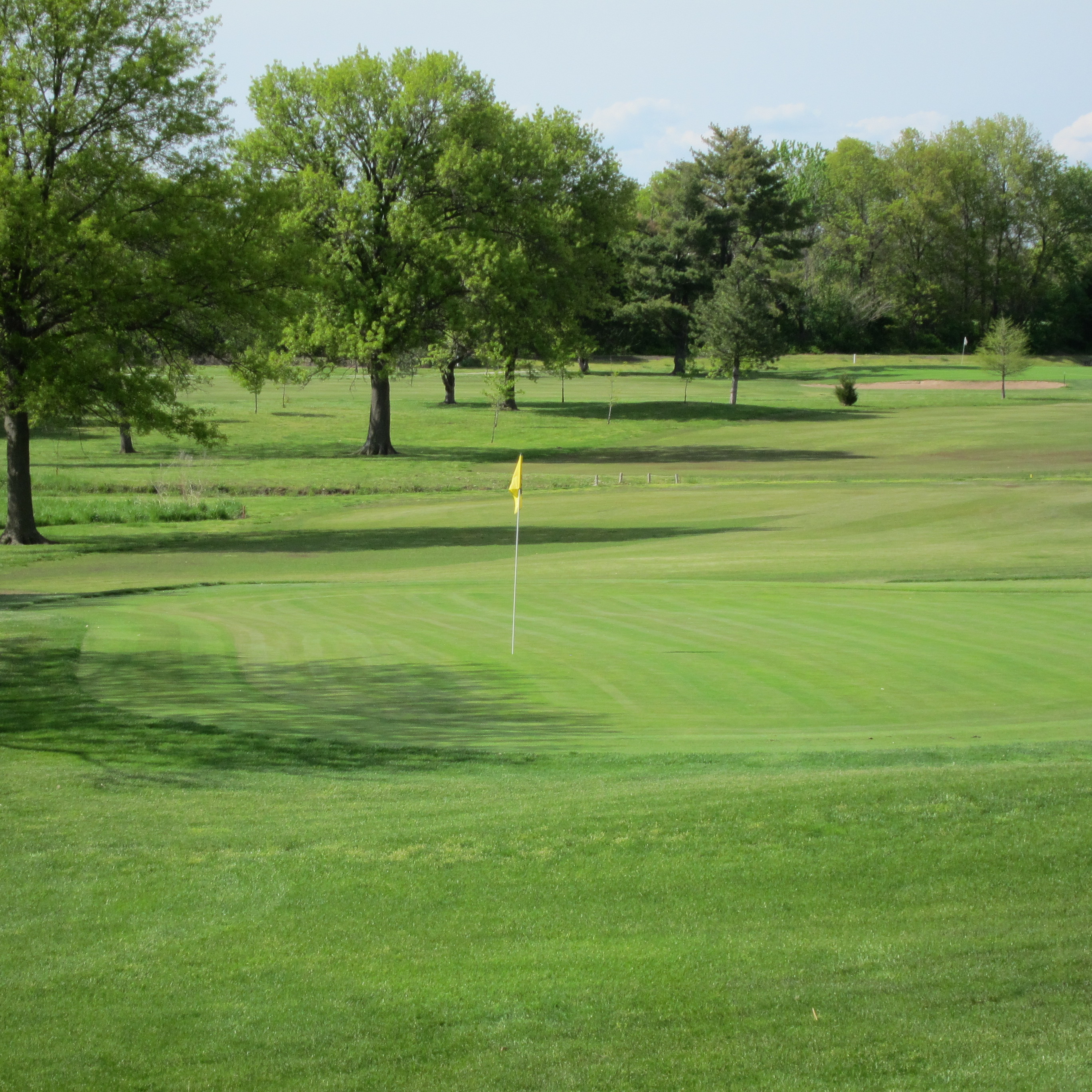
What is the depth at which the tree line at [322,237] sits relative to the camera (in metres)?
26.9

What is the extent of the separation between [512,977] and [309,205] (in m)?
45.0

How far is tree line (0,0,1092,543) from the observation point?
2689 cm

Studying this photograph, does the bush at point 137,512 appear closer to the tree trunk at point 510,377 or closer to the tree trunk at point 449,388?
the tree trunk at point 510,377

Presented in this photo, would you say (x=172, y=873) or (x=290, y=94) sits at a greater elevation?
(x=290, y=94)

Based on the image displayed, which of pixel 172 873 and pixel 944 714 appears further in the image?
pixel 944 714

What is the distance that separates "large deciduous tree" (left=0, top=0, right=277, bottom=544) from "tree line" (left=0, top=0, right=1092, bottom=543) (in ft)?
0.20

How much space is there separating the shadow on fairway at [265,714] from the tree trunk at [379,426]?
40493 millimetres

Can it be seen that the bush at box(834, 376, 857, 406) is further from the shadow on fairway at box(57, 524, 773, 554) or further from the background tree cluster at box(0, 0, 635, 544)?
the shadow on fairway at box(57, 524, 773, 554)

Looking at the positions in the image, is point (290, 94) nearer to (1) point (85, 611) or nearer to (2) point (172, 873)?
(1) point (85, 611)

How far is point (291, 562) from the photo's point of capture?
26.6 m

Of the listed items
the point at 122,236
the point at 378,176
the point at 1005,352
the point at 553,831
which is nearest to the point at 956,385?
the point at 1005,352

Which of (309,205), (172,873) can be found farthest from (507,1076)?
(309,205)

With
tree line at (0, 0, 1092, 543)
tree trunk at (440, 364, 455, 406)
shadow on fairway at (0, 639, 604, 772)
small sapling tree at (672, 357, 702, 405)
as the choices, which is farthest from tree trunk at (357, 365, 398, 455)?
shadow on fairway at (0, 639, 604, 772)

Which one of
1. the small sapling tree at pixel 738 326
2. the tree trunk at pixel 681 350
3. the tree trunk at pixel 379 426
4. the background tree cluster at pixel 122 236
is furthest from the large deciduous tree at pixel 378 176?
the tree trunk at pixel 681 350
